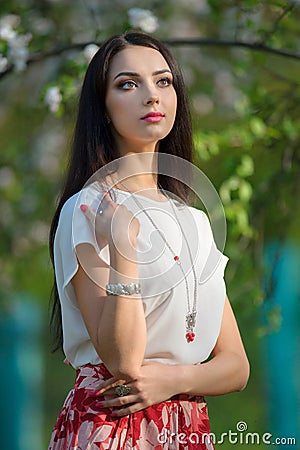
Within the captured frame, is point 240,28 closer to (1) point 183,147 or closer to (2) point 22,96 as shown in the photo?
(1) point 183,147

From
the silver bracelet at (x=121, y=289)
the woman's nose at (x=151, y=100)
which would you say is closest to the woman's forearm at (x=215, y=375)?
the silver bracelet at (x=121, y=289)

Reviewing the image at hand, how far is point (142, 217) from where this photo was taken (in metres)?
1.33

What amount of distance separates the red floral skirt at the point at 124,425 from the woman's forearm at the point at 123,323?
9 cm

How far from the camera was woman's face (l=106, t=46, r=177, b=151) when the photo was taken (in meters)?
1.35

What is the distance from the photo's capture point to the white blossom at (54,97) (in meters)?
2.45

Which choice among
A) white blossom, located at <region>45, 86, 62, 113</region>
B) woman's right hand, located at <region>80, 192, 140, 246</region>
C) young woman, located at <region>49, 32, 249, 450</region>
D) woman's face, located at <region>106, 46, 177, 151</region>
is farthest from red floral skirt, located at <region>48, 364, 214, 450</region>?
white blossom, located at <region>45, 86, 62, 113</region>

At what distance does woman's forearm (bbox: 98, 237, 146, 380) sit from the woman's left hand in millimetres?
34

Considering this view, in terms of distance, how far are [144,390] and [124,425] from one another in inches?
2.5

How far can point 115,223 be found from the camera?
1.24 m

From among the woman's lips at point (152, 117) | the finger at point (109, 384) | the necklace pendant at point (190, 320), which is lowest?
the finger at point (109, 384)

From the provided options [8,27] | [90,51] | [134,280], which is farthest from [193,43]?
[134,280]

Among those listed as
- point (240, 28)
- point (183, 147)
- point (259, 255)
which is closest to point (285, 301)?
point (259, 255)

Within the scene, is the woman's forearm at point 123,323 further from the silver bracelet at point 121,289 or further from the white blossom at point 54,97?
the white blossom at point 54,97

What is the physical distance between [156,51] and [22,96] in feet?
10.4
